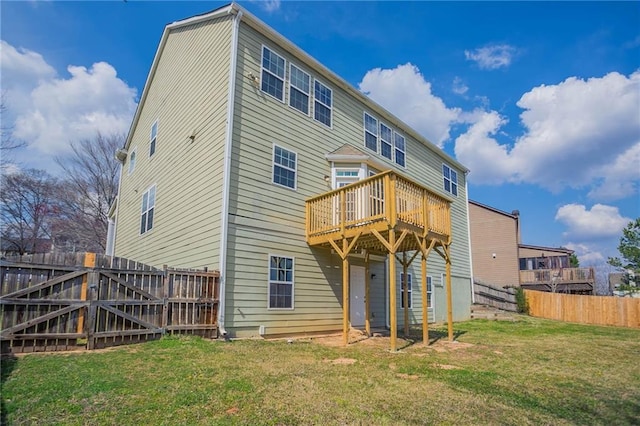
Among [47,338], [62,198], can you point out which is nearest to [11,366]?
[47,338]

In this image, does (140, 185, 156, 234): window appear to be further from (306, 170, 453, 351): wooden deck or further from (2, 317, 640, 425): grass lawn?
(2, 317, 640, 425): grass lawn

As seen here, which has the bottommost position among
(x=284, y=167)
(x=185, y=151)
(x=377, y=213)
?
(x=377, y=213)

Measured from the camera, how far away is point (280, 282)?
385 inches

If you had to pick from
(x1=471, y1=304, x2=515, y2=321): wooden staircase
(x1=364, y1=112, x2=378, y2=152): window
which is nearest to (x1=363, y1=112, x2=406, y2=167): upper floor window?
(x1=364, y1=112, x2=378, y2=152): window

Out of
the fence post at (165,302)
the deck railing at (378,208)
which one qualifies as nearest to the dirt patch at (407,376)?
the deck railing at (378,208)

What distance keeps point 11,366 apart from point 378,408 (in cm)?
528

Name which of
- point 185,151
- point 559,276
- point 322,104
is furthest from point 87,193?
point 559,276

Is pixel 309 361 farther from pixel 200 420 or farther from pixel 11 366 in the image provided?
pixel 11 366

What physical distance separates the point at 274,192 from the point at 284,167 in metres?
0.88

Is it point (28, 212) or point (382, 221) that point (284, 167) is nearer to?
A: point (382, 221)

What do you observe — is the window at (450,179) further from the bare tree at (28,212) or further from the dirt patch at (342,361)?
the bare tree at (28,212)

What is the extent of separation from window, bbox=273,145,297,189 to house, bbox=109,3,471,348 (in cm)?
3

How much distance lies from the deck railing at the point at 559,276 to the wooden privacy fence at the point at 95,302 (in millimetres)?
24338

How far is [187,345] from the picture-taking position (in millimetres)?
7273
